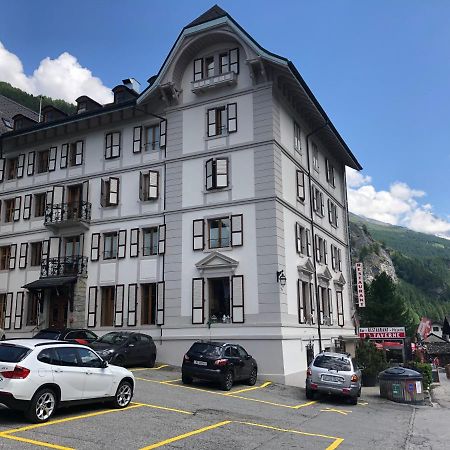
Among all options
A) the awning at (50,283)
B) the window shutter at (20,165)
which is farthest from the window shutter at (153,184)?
the window shutter at (20,165)

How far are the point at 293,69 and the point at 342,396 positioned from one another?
50.1 feet

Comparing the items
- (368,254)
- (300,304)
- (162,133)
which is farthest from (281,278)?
(368,254)

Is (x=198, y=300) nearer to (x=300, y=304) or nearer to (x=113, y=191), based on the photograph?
(x=300, y=304)

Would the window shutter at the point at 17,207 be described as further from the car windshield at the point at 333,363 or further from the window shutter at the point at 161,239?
the car windshield at the point at 333,363

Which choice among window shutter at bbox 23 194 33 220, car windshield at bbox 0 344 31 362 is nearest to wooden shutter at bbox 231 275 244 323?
car windshield at bbox 0 344 31 362

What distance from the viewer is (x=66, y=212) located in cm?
2923

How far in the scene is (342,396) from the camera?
17.8 meters

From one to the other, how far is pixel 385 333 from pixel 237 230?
33.6ft

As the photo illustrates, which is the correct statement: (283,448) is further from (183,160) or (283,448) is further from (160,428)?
(183,160)

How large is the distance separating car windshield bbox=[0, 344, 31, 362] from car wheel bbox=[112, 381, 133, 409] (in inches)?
115

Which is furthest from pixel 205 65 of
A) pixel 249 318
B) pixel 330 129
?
pixel 249 318

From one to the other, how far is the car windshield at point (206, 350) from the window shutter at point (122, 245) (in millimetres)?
10262

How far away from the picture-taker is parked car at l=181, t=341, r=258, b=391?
17.5 m

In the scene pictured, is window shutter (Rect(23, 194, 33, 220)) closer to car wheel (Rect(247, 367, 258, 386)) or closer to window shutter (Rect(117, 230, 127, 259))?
window shutter (Rect(117, 230, 127, 259))
